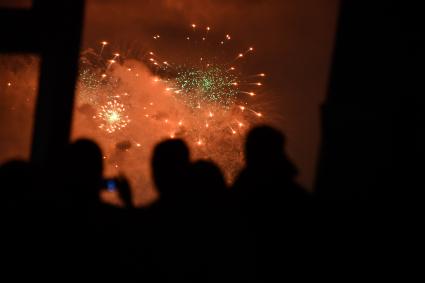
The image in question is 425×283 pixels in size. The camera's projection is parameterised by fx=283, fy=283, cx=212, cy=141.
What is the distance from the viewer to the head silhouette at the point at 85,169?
189 cm

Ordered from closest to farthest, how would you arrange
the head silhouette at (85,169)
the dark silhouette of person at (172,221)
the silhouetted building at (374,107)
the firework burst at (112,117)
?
the silhouetted building at (374,107), the dark silhouette of person at (172,221), the head silhouette at (85,169), the firework burst at (112,117)

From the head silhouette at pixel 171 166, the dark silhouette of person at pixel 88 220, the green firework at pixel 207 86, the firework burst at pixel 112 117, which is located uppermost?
the green firework at pixel 207 86

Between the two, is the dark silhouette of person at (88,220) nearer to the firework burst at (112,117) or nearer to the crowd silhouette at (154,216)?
the crowd silhouette at (154,216)

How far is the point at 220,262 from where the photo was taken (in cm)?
172

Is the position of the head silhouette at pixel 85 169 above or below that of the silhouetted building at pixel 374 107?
below

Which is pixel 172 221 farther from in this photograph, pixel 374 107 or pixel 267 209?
pixel 374 107

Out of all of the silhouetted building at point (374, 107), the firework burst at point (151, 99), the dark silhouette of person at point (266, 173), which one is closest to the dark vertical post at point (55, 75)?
the firework burst at point (151, 99)

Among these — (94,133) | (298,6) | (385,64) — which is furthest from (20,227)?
(385,64)

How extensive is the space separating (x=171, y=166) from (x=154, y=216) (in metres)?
0.35

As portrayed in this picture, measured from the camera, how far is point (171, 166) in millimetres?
1975

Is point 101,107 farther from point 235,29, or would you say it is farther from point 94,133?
point 235,29

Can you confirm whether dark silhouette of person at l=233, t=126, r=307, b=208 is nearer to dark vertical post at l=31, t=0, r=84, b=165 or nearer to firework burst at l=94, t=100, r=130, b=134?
firework burst at l=94, t=100, r=130, b=134

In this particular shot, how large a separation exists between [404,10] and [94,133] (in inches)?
81.9

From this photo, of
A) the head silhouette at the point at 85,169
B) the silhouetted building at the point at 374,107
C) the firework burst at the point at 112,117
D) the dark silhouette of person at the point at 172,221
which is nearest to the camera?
the silhouetted building at the point at 374,107
